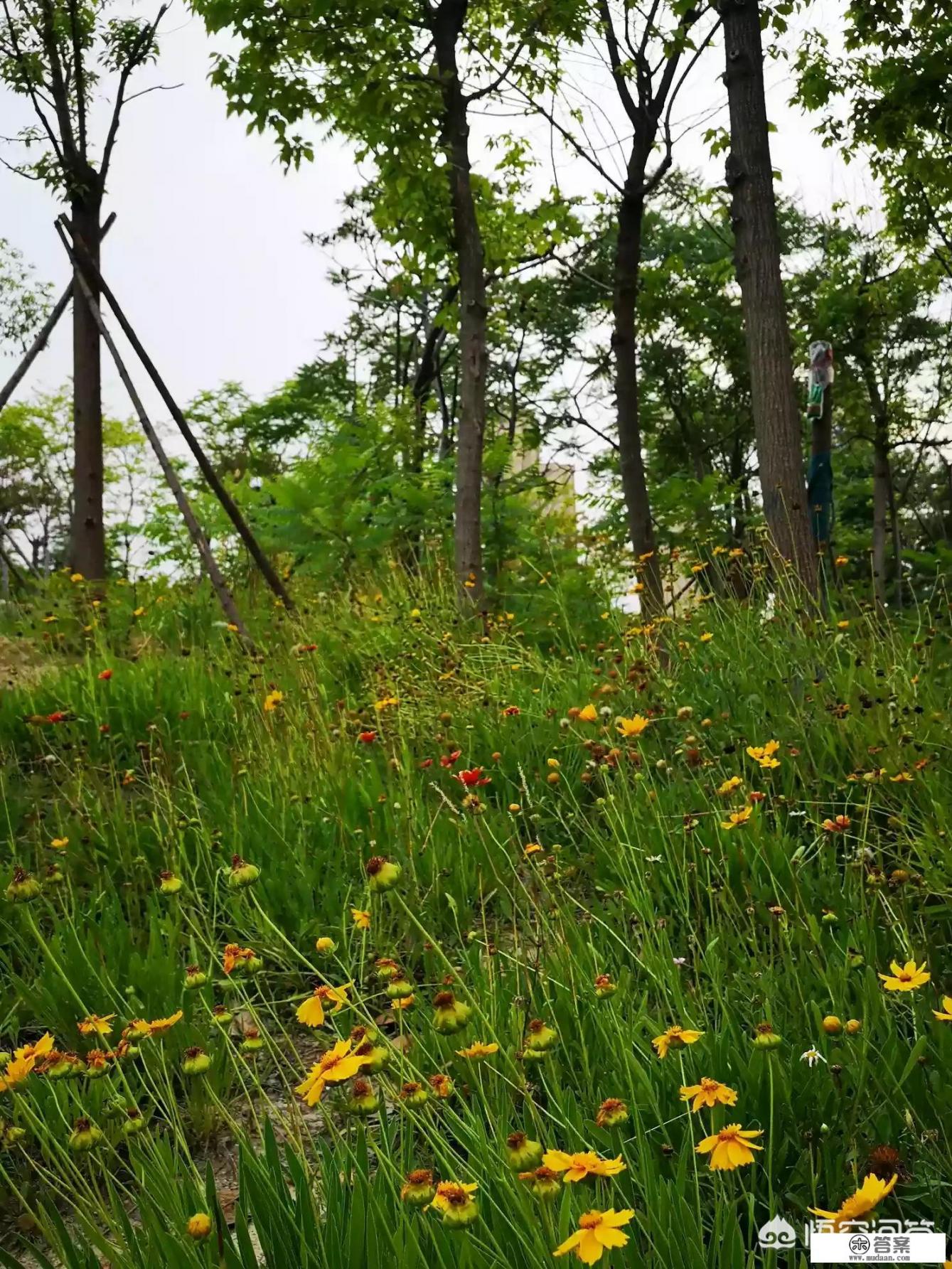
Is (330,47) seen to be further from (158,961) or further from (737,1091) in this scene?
(737,1091)

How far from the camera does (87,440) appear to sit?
835cm

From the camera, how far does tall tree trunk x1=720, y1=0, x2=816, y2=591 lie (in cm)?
512

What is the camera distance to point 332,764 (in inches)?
147

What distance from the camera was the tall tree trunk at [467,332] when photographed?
6988 millimetres

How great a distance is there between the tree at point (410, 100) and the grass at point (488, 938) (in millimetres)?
2376

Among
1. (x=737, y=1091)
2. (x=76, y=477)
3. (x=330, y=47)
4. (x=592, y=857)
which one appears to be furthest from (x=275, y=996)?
(x=76, y=477)

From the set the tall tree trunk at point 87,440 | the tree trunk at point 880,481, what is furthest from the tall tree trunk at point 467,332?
the tree trunk at point 880,481

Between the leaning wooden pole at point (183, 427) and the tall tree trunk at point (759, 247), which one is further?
the leaning wooden pole at point (183, 427)

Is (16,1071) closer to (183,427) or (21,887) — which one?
(21,887)

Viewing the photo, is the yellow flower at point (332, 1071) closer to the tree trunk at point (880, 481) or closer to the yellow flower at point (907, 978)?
the yellow flower at point (907, 978)

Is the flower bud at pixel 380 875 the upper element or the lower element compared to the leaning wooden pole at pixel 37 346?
lower

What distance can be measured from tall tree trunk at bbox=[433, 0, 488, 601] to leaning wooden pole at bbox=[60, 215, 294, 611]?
50.1 inches

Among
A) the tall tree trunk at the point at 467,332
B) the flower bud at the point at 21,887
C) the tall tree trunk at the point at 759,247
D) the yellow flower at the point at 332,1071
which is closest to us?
the yellow flower at the point at 332,1071

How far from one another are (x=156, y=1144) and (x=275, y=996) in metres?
1.11
